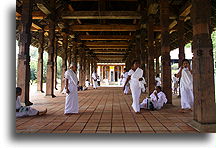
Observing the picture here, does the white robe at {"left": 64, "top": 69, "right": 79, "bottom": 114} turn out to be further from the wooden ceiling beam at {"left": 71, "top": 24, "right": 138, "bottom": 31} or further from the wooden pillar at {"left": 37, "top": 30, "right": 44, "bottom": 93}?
the wooden pillar at {"left": 37, "top": 30, "right": 44, "bottom": 93}

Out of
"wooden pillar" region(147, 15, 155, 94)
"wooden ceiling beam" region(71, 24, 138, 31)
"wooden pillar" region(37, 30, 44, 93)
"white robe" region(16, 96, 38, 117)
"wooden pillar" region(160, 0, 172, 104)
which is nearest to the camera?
"white robe" region(16, 96, 38, 117)

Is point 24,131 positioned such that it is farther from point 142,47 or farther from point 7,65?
point 142,47

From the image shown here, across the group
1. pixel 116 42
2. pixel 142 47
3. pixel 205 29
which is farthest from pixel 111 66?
pixel 205 29

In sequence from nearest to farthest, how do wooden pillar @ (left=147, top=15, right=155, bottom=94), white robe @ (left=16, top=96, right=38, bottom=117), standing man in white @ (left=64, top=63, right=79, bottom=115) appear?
white robe @ (left=16, top=96, right=38, bottom=117) → standing man in white @ (left=64, top=63, right=79, bottom=115) → wooden pillar @ (left=147, top=15, right=155, bottom=94)

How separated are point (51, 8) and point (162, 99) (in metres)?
6.98

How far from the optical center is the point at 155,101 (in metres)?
6.30

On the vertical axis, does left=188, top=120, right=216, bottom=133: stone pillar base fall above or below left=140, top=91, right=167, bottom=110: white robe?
below

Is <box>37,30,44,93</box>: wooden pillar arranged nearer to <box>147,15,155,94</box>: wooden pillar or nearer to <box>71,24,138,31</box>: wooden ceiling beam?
<box>71,24,138,31</box>: wooden ceiling beam

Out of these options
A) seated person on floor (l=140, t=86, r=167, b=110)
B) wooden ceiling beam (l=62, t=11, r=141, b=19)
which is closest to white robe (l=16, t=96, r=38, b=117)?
seated person on floor (l=140, t=86, r=167, b=110)

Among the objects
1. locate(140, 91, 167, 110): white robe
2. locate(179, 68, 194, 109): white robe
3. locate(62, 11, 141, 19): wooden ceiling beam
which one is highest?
locate(62, 11, 141, 19): wooden ceiling beam

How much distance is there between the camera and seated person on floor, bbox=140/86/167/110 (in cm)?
611

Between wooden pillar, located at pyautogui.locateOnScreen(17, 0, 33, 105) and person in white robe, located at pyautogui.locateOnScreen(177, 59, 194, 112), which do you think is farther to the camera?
wooden pillar, located at pyautogui.locateOnScreen(17, 0, 33, 105)

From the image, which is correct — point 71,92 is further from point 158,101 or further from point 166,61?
point 166,61

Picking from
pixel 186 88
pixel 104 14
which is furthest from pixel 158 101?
pixel 104 14
